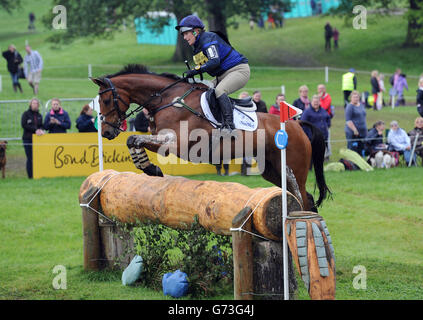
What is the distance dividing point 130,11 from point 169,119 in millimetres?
27477

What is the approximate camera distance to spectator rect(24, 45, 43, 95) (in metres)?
27.3

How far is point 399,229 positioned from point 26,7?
5709 centimetres

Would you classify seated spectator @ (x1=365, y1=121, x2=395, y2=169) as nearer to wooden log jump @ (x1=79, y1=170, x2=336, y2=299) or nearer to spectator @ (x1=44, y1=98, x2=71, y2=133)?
spectator @ (x1=44, y1=98, x2=71, y2=133)

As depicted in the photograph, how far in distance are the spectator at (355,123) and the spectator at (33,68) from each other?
14.3 m

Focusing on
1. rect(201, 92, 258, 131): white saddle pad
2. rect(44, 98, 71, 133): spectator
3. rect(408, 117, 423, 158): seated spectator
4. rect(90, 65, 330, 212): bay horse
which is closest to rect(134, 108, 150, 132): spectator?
rect(44, 98, 71, 133): spectator

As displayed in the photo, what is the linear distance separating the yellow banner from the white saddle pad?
680 cm

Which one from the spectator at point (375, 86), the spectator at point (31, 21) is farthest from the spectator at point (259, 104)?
the spectator at point (31, 21)

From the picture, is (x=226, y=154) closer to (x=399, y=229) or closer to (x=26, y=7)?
(x=399, y=229)

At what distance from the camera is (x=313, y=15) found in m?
58.8

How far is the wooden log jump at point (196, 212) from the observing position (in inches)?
266

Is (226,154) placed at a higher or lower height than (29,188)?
higher

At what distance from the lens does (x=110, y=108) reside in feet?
28.9

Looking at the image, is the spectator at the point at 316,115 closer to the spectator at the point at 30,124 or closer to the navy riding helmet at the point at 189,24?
the spectator at the point at 30,124
